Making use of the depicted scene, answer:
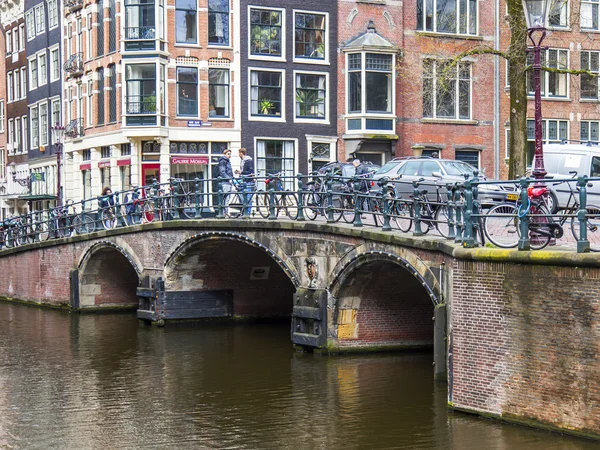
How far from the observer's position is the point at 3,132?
55.9m

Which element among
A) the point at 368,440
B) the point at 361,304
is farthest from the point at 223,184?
the point at 368,440

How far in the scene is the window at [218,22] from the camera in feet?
129

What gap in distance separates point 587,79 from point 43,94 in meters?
23.0

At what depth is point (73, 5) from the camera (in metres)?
43.4

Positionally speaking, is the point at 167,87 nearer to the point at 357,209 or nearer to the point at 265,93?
the point at 265,93

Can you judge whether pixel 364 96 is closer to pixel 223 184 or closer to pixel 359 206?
pixel 223 184

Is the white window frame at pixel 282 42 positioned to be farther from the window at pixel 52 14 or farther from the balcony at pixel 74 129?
the window at pixel 52 14

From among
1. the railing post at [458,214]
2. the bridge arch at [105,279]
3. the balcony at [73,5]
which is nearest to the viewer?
the railing post at [458,214]

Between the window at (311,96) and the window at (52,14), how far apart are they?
1268 cm

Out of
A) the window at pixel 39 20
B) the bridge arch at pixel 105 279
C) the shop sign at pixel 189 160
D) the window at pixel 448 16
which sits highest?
the window at pixel 39 20

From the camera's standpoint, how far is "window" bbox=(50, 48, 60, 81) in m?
46.9

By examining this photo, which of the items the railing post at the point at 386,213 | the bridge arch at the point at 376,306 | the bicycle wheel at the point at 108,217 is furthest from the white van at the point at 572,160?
the bicycle wheel at the point at 108,217

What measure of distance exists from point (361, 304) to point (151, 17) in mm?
20205

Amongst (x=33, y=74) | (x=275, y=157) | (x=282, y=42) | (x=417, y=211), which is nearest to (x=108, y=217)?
(x=275, y=157)
